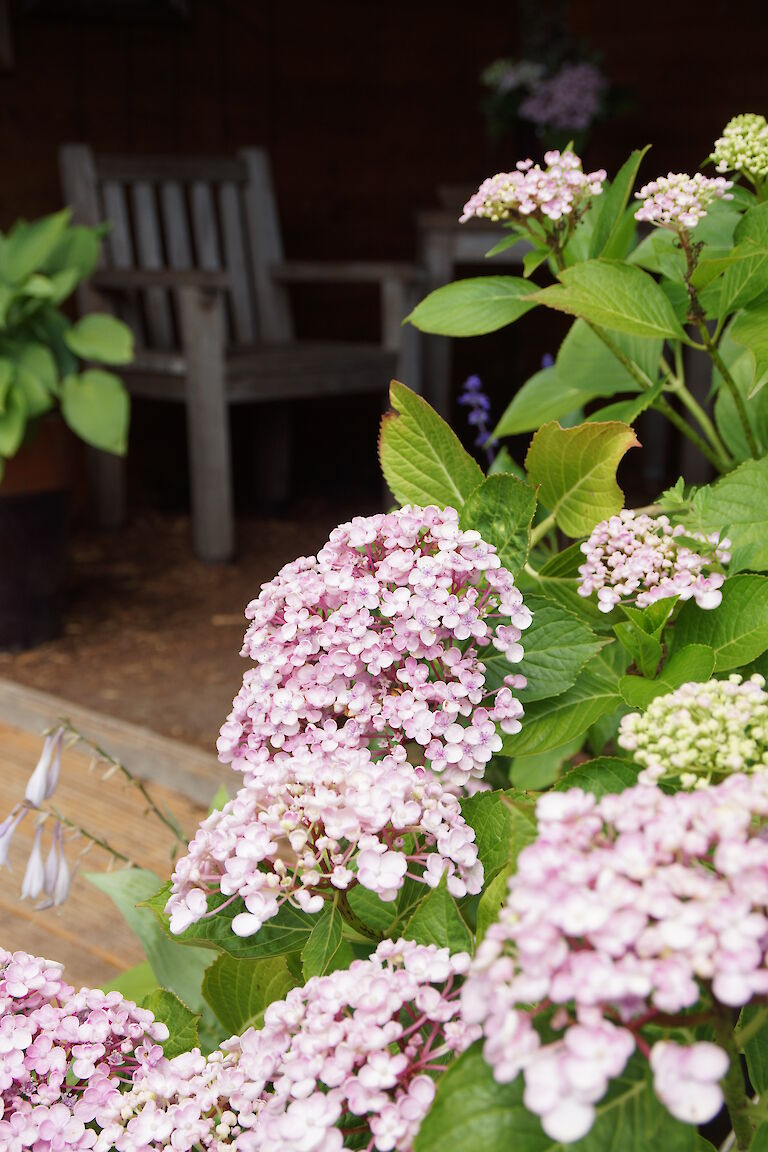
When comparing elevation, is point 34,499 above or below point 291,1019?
below

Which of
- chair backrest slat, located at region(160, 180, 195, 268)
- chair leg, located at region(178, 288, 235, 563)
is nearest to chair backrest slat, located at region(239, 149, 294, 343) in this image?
chair backrest slat, located at region(160, 180, 195, 268)

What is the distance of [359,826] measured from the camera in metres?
0.44

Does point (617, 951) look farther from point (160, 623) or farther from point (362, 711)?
point (160, 623)

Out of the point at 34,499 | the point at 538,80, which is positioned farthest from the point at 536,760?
the point at 538,80

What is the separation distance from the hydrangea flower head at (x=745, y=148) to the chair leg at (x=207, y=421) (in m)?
2.49

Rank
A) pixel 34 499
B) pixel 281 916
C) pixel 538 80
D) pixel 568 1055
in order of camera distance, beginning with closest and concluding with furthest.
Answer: pixel 568 1055, pixel 281 916, pixel 34 499, pixel 538 80

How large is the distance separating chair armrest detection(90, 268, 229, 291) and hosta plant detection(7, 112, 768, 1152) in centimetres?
235

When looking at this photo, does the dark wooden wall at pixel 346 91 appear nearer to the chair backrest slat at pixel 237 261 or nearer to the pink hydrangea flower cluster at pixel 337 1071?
the chair backrest slat at pixel 237 261

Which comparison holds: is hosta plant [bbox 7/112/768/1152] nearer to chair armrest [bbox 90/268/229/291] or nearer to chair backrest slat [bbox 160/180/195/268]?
chair armrest [bbox 90/268/229/291]

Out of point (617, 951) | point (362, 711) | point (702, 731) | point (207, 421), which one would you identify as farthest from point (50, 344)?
point (617, 951)

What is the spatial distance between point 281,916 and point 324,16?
4215 mm

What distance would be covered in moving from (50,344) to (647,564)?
227cm

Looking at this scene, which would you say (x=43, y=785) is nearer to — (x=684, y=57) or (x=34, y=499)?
(x=34, y=499)

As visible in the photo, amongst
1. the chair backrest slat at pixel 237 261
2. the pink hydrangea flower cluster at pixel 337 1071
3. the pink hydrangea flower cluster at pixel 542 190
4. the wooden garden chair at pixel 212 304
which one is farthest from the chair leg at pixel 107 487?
the pink hydrangea flower cluster at pixel 337 1071
